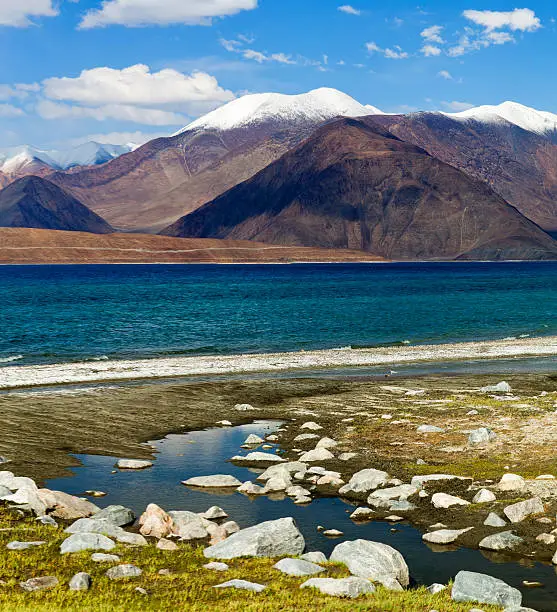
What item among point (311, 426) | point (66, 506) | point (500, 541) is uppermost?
point (66, 506)

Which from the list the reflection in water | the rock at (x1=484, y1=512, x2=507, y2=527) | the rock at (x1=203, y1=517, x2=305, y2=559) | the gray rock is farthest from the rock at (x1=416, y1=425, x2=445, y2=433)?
the gray rock

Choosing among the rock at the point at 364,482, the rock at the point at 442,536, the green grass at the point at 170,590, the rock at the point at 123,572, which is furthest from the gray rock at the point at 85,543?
the rock at the point at 364,482

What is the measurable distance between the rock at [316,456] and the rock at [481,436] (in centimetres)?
484

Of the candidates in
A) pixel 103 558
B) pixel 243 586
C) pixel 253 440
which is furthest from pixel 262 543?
pixel 253 440

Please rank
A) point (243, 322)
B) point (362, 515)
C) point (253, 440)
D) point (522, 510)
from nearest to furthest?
point (522, 510), point (362, 515), point (253, 440), point (243, 322)

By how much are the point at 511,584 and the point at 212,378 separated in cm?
3217

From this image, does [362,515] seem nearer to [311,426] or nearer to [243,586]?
[243,586]

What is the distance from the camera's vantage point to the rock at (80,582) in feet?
45.6

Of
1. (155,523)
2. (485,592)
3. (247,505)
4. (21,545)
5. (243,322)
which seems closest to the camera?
(485,592)

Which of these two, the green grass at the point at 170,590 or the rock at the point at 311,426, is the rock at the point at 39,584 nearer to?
the green grass at the point at 170,590

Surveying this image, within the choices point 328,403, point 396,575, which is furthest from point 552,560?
point 328,403

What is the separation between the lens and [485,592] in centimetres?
1435

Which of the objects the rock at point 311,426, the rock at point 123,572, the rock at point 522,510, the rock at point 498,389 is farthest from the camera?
the rock at point 498,389

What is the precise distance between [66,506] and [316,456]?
906 cm
